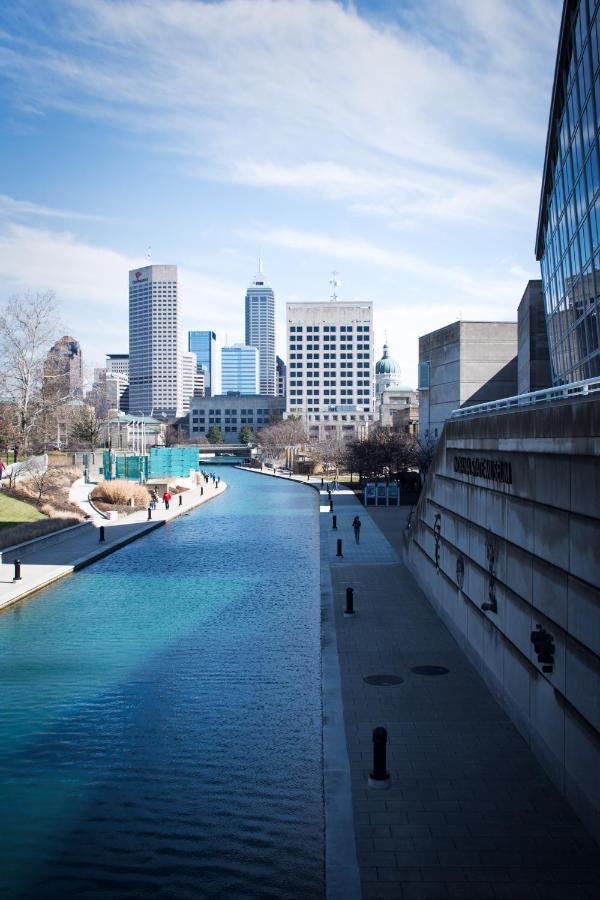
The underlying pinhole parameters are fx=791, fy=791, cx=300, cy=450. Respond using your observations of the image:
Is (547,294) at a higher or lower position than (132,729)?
higher

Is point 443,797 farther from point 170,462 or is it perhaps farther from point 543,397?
point 170,462

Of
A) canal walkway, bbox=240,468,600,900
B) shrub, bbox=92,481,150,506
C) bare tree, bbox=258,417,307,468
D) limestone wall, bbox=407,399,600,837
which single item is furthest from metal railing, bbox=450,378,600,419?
bare tree, bbox=258,417,307,468

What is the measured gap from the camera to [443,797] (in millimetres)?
10648

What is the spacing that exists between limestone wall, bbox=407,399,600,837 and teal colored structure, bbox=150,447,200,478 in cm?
6386

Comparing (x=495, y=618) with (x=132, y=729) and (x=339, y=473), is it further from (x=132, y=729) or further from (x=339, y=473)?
(x=339, y=473)

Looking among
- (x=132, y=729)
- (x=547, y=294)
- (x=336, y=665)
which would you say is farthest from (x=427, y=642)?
(x=547, y=294)

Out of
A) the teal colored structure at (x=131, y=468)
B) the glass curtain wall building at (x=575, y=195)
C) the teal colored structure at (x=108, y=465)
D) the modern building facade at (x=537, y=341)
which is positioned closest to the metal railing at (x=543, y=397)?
the glass curtain wall building at (x=575, y=195)

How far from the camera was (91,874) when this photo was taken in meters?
9.58

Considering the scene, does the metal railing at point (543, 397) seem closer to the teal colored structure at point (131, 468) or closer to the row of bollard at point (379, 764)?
the row of bollard at point (379, 764)

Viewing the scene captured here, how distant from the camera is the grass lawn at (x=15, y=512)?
3975 centimetres

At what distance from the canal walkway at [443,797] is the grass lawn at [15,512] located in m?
26.0

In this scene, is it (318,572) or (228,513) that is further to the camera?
(228,513)

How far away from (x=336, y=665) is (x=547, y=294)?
24807 mm

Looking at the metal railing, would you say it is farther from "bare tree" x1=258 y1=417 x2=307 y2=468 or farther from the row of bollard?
"bare tree" x1=258 y1=417 x2=307 y2=468
